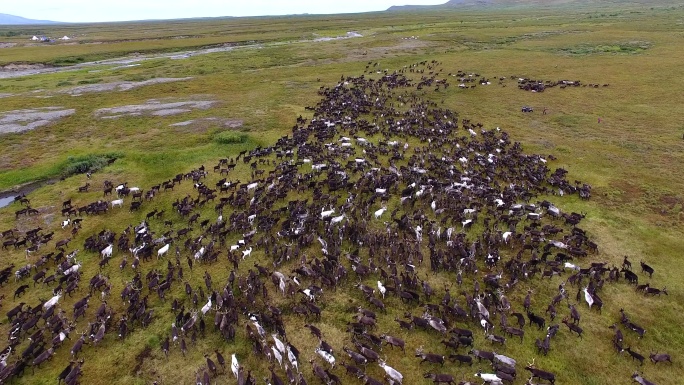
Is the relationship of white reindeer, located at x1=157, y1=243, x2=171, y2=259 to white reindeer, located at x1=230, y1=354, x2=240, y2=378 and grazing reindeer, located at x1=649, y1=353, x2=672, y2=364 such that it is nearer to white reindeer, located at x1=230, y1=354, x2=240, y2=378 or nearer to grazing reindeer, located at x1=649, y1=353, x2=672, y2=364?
white reindeer, located at x1=230, y1=354, x2=240, y2=378

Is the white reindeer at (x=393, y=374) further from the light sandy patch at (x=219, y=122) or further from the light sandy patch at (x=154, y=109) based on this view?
the light sandy patch at (x=154, y=109)

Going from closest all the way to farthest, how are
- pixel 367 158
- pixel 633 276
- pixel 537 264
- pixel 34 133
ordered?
pixel 633 276, pixel 537 264, pixel 367 158, pixel 34 133

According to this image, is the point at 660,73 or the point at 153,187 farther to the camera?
the point at 660,73

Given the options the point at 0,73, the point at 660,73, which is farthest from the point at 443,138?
the point at 0,73

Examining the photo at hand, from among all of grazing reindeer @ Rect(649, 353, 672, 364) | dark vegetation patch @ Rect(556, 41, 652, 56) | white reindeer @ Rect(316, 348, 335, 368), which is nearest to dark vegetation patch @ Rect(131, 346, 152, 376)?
white reindeer @ Rect(316, 348, 335, 368)

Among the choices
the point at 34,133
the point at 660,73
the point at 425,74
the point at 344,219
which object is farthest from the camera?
the point at 425,74

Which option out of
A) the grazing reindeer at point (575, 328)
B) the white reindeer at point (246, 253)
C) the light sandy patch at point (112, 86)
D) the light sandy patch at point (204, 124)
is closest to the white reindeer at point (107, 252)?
the white reindeer at point (246, 253)

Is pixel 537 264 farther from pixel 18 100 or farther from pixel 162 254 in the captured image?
pixel 18 100
